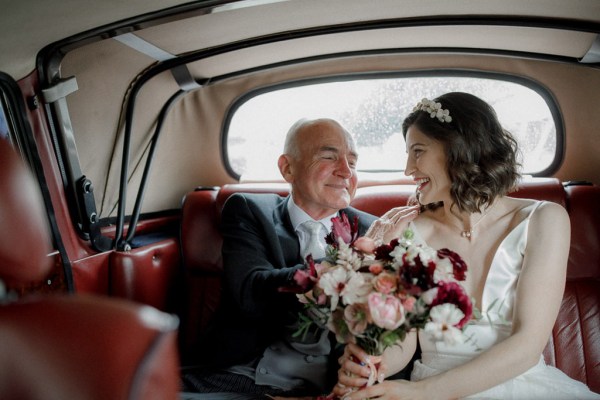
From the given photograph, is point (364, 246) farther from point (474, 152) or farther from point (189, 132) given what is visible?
point (189, 132)

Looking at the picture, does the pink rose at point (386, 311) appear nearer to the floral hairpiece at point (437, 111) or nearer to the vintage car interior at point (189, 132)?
the vintage car interior at point (189, 132)

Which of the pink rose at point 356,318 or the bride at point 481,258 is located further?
the bride at point 481,258

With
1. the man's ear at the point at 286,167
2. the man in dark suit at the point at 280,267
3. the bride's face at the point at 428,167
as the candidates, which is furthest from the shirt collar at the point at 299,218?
the bride's face at the point at 428,167

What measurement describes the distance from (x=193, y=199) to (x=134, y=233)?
1.50 feet

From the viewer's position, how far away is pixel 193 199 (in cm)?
335

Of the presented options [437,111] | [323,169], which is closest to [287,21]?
[323,169]

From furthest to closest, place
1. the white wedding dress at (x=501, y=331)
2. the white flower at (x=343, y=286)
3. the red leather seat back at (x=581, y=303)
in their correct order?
1. the red leather seat back at (x=581, y=303)
2. the white wedding dress at (x=501, y=331)
3. the white flower at (x=343, y=286)

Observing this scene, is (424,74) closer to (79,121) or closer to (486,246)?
(486,246)

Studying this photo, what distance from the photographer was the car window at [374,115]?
346 cm

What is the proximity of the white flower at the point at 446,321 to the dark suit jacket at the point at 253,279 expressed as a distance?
2.87 feet

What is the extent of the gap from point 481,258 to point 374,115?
178 centimetres

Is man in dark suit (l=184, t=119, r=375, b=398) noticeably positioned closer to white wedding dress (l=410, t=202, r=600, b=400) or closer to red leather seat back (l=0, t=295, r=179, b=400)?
white wedding dress (l=410, t=202, r=600, b=400)

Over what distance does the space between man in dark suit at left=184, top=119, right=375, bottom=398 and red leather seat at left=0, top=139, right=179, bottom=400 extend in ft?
3.97

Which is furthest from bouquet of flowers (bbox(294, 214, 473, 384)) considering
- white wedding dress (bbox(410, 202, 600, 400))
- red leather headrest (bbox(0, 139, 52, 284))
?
red leather headrest (bbox(0, 139, 52, 284))
